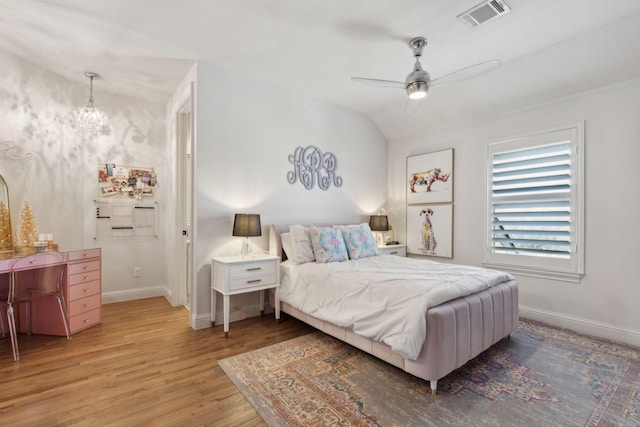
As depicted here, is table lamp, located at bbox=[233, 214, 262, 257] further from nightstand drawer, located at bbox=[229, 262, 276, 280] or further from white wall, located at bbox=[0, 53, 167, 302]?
white wall, located at bbox=[0, 53, 167, 302]

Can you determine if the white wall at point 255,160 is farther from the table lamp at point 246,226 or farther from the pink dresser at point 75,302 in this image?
the pink dresser at point 75,302

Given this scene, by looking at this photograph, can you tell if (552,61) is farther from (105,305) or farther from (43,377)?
(105,305)

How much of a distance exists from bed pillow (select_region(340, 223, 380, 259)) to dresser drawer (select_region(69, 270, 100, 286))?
110 inches

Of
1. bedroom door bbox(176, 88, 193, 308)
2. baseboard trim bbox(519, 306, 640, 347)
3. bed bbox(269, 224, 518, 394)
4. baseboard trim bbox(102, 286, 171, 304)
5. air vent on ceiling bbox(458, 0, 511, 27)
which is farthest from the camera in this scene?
baseboard trim bbox(102, 286, 171, 304)

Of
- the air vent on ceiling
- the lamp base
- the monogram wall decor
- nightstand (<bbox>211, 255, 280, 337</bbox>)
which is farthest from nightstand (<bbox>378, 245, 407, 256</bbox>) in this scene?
the air vent on ceiling

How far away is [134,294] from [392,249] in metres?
3.75

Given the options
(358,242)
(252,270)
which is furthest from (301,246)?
(358,242)

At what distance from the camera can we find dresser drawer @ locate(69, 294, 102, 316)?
119 inches

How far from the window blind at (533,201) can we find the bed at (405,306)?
1.01m

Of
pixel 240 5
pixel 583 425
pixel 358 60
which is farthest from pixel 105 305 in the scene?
pixel 583 425

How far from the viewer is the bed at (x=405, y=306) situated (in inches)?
79.6

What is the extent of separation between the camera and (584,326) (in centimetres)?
314

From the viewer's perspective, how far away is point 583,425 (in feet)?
5.78

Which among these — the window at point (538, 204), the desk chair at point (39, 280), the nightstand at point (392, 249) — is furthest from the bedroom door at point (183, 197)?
the window at point (538, 204)
